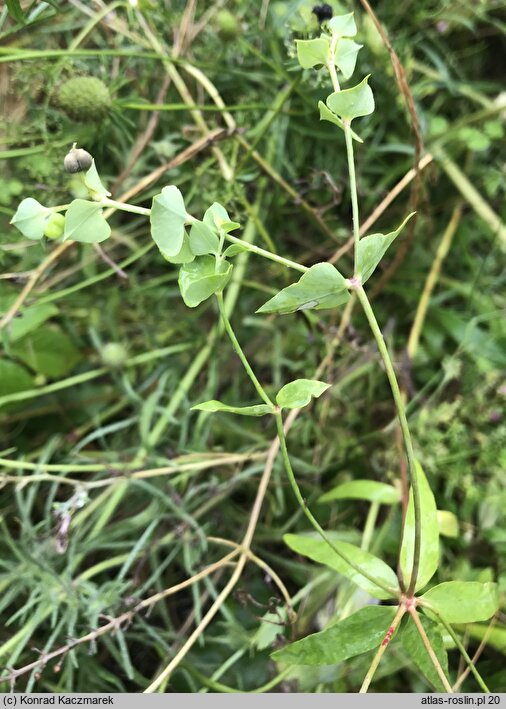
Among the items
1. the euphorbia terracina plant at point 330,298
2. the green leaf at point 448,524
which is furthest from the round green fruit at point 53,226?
the green leaf at point 448,524

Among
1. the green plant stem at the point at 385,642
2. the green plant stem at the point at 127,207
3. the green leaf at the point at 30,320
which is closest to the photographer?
the green plant stem at the point at 127,207

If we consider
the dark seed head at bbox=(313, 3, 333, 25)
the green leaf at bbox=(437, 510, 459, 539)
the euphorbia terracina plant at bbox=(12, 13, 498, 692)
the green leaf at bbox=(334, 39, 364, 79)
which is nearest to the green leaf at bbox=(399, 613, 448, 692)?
the euphorbia terracina plant at bbox=(12, 13, 498, 692)

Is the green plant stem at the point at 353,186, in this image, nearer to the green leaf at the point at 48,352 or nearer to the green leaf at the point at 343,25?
the green leaf at the point at 343,25

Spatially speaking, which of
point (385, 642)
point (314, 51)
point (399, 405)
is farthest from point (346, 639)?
point (314, 51)

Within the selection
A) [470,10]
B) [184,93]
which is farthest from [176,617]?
[470,10]

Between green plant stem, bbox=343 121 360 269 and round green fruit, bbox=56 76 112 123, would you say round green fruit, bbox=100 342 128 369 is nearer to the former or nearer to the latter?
round green fruit, bbox=56 76 112 123

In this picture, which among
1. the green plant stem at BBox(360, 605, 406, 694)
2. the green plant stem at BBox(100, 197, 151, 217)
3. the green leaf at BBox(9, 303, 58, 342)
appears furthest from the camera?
the green leaf at BBox(9, 303, 58, 342)

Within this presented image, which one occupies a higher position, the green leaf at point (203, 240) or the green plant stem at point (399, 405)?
the green leaf at point (203, 240)

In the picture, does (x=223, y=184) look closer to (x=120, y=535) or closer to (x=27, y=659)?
(x=120, y=535)
